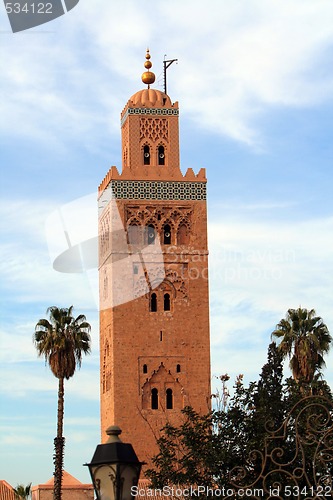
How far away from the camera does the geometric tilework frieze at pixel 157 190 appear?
38875 mm

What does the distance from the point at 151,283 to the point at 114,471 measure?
29701mm

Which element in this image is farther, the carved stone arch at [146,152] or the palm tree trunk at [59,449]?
the carved stone arch at [146,152]

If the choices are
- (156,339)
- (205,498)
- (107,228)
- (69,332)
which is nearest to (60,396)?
(69,332)

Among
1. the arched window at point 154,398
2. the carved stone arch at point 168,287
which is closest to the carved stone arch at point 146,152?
the carved stone arch at point 168,287

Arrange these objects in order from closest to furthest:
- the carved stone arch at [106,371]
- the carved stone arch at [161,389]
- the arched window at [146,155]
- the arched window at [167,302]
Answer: the carved stone arch at [161,389] → the arched window at [167,302] → the carved stone arch at [106,371] → the arched window at [146,155]

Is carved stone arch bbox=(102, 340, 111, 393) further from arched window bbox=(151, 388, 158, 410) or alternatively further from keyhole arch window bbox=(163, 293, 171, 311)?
keyhole arch window bbox=(163, 293, 171, 311)

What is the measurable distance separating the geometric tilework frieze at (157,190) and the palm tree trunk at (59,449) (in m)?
7.09

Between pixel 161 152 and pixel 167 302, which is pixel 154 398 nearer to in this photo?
pixel 167 302

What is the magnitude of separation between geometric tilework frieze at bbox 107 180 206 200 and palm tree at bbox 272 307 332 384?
529cm

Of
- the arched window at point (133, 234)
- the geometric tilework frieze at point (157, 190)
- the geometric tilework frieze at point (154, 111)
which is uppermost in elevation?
the geometric tilework frieze at point (154, 111)

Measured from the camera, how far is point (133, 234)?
38.7 meters

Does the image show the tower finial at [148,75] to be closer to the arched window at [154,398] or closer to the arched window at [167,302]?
the arched window at [167,302]

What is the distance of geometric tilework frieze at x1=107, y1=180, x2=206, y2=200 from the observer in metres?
38.9

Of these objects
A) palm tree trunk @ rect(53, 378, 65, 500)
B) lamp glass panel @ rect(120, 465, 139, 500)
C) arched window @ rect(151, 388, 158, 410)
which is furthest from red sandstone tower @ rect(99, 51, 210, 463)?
lamp glass panel @ rect(120, 465, 139, 500)
